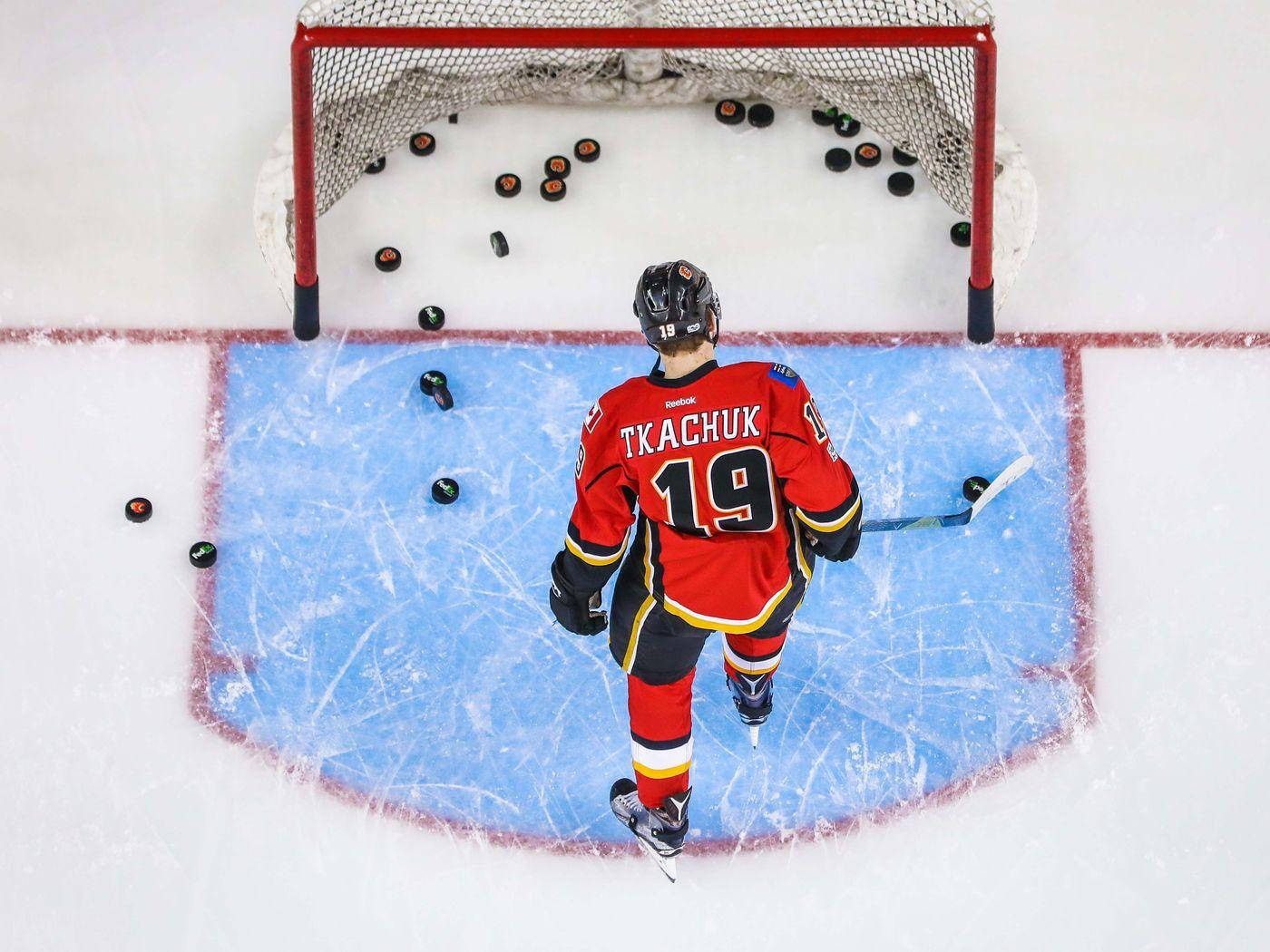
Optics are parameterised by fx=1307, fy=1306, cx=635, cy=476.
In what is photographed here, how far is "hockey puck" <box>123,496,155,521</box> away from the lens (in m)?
3.02

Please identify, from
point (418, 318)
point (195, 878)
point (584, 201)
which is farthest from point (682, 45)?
point (195, 878)

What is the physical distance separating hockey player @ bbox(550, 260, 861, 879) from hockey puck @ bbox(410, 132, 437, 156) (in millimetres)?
1084

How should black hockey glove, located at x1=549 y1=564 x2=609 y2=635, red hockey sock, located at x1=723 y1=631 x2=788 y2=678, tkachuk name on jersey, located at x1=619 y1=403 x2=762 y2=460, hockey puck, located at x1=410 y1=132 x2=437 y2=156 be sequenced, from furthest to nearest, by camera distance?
1. hockey puck, located at x1=410 y1=132 x2=437 y2=156
2. red hockey sock, located at x1=723 y1=631 x2=788 y2=678
3. black hockey glove, located at x1=549 y1=564 x2=609 y2=635
4. tkachuk name on jersey, located at x1=619 y1=403 x2=762 y2=460

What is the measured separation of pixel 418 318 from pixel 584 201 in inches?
19.8

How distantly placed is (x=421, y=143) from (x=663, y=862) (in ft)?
5.87

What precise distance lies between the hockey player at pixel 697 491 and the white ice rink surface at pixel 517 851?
32.6 inches

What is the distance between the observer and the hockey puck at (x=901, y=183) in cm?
316

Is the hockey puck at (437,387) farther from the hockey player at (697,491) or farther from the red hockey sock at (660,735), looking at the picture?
the red hockey sock at (660,735)

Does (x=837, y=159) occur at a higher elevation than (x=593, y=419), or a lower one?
higher

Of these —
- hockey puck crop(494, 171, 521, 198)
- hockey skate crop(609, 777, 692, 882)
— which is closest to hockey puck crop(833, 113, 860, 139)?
hockey puck crop(494, 171, 521, 198)

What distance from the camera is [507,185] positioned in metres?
3.17

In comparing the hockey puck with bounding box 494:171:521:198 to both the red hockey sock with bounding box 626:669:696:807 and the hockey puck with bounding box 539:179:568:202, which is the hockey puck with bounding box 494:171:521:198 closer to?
the hockey puck with bounding box 539:179:568:202

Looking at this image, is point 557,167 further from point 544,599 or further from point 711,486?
point 711,486

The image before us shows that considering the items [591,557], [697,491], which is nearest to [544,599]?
[591,557]
